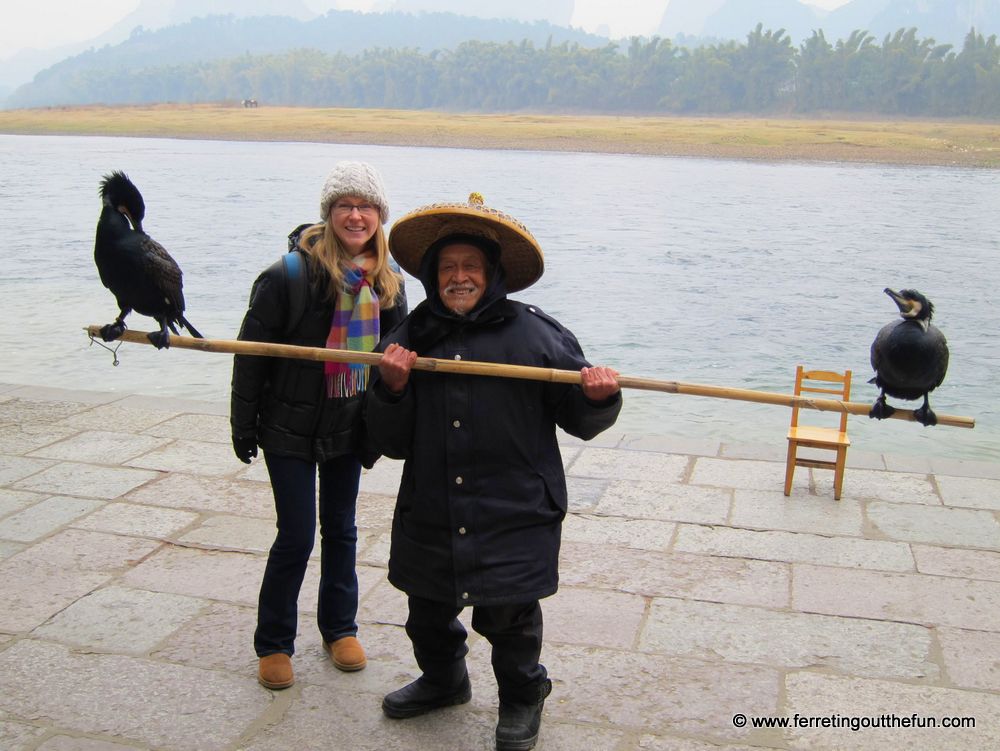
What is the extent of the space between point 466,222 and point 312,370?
78 centimetres

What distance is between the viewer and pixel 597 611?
4.59m

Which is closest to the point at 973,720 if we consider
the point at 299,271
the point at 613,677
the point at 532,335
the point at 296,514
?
the point at 613,677

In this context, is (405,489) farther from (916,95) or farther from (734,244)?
(916,95)

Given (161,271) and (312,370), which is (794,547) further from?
(161,271)

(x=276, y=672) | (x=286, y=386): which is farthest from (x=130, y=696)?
(x=286, y=386)

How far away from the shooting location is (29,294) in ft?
58.1

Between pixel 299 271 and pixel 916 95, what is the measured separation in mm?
79665

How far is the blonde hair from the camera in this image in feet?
12.1

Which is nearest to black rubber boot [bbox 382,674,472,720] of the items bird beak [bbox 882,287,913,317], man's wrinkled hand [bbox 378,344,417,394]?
man's wrinkled hand [bbox 378,344,417,394]

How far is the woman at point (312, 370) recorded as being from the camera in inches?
145

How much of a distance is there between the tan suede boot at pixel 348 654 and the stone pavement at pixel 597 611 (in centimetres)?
6

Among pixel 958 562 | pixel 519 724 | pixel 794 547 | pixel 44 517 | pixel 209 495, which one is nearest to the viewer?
pixel 519 724

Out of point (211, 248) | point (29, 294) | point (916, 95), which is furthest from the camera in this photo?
point (916, 95)

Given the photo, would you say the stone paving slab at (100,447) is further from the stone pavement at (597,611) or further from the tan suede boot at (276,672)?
the tan suede boot at (276,672)
